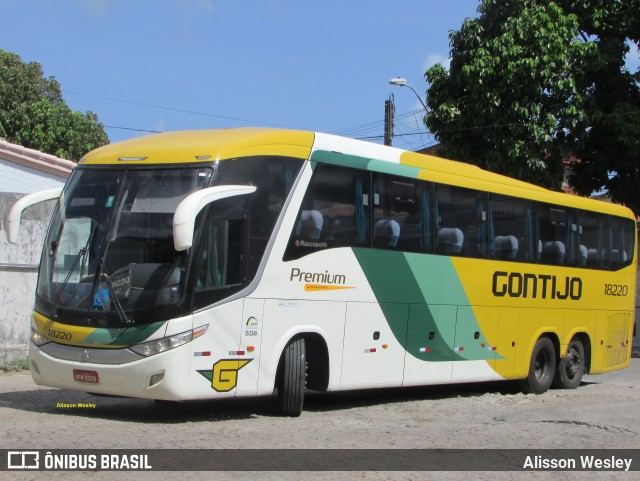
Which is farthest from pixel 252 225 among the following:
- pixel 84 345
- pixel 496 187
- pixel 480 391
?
pixel 480 391

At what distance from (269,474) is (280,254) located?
351cm

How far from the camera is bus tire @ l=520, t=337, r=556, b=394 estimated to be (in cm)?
1490

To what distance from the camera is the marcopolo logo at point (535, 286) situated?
13.9 metres

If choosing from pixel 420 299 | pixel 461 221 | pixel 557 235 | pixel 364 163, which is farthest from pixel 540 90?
pixel 364 163

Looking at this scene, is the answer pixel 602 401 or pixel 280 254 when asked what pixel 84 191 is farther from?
pixel 602 401

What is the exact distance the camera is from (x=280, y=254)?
33.4 feet

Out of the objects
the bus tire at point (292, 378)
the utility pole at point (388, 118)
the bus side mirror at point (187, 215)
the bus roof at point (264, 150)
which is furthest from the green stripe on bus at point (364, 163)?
the utility pole at point (388, 118)

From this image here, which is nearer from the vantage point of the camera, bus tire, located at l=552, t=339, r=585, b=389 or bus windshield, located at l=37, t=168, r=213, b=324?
bus windshield, located at l=37, t=168, r=213, b=324

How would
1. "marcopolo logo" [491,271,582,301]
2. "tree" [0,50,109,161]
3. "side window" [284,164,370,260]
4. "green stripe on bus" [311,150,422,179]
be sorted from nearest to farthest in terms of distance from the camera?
"side window" [284,164,370,260]
"green stripe on bus" [311,150,422,179]
"marcopolo logo" [491,271,582,301]
"tree" [0,50,109,161]

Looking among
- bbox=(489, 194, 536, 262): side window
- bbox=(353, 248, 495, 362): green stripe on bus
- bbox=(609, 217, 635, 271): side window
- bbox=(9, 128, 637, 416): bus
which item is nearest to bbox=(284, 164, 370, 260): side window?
bbox=(9, 128, 637, 416): bus

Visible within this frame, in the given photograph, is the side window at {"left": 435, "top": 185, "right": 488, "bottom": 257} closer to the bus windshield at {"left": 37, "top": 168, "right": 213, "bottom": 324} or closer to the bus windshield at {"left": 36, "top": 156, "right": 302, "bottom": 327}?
the bus windshield at {"left": 36, "top": 156, "right": 302, "bottom": 327}

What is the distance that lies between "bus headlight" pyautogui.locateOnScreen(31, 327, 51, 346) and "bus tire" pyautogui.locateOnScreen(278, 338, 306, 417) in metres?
2.66

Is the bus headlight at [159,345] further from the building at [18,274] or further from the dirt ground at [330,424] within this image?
the building at [18,274]

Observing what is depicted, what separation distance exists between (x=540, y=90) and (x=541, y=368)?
8.80 meters
